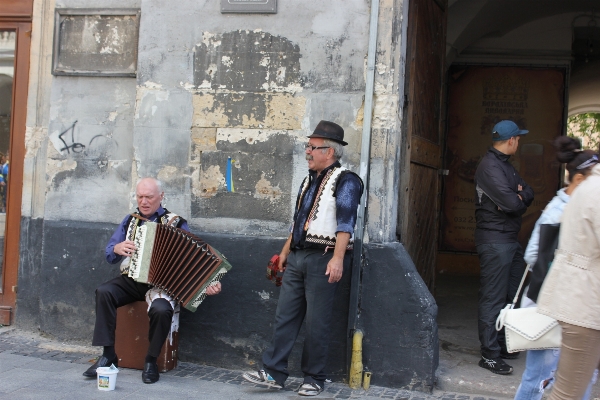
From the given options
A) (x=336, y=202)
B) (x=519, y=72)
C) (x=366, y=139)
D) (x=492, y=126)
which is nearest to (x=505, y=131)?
(x=366, y=139)

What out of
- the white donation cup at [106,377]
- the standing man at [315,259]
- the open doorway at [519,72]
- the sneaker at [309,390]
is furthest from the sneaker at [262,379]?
the open doorway at [519,72]

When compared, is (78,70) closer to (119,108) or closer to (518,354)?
(119,108)

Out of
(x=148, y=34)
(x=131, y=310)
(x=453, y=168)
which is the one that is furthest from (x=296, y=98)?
(x=453, y=168)

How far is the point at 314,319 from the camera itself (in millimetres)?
4605

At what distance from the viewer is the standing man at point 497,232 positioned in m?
5.07

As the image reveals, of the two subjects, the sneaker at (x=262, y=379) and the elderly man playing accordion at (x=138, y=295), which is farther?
Answer: the elderly man playing accordion at (x=138, y=295)

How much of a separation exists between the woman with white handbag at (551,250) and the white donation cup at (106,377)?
252cm

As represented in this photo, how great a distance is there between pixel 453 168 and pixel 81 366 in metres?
6.24

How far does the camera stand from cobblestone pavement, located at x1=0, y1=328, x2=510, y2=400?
15.4 feet

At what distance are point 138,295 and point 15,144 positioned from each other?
2132mm

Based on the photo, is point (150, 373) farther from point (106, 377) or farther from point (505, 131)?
point (505, 131)

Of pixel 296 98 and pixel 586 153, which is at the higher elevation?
pixel 296 98

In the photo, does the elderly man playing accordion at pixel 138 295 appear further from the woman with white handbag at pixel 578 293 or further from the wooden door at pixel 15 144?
Answer: the woman with white handbag at pixel 578 293

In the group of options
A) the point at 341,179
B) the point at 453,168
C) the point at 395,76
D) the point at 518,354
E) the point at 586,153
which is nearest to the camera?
the point at 586,153
